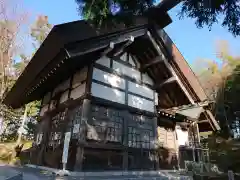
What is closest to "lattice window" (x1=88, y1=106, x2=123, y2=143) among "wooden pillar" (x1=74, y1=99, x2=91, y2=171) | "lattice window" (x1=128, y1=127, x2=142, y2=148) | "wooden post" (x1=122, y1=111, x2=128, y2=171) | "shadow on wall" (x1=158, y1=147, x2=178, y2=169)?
"wooden post" (x1=122, y1=111, x2=128, y2=171)

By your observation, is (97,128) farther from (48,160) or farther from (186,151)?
(186,151)

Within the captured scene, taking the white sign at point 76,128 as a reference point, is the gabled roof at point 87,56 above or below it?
above

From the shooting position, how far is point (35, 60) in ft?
18.8

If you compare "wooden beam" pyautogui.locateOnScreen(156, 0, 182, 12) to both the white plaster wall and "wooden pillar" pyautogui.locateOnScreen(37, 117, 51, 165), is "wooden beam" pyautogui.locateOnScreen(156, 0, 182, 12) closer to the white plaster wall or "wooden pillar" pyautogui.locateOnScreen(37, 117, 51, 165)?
"wooden pillar" pyautogui.locateOnScreen(37, 117, 51, 165)

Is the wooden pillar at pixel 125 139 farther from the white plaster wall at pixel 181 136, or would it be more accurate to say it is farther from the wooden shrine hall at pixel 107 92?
the white plaster wall at pixel 181 136

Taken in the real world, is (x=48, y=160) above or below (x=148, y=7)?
below

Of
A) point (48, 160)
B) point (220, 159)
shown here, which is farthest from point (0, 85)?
point (220, 159)

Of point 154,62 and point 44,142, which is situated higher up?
point 154,62

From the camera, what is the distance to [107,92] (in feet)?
21.2

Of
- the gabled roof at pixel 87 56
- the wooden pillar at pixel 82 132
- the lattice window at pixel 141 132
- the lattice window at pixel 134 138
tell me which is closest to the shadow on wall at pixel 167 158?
the lattice window at pixel 141 132

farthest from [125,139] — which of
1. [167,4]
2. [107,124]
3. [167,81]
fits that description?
[167,4]

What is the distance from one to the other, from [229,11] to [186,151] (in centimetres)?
775

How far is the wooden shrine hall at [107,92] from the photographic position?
5.34 m

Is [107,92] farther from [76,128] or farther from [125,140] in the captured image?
[125,140]
